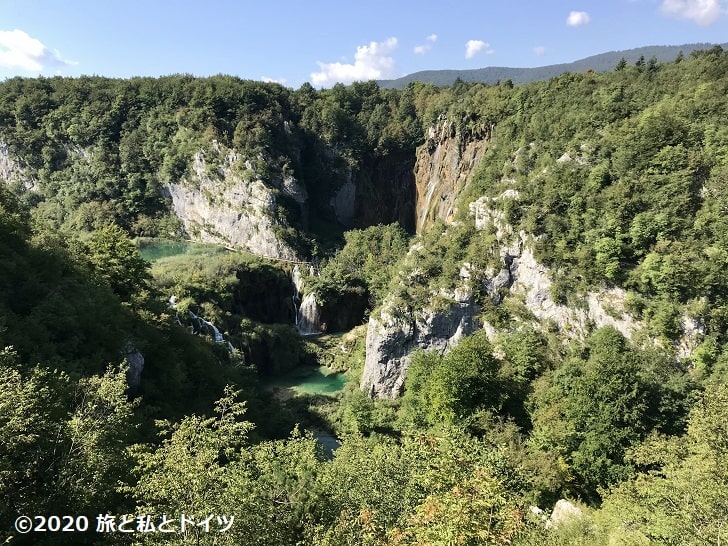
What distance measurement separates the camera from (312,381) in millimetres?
48531

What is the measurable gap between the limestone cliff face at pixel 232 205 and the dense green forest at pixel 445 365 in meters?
4.46

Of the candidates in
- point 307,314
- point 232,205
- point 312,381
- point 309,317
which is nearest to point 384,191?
point 232,205

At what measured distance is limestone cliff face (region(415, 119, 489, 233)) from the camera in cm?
6141

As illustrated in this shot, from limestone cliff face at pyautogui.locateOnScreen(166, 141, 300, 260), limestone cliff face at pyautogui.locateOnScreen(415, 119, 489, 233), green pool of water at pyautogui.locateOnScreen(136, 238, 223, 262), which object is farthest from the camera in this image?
limestone cliff face at pyautogui.locateOnScreen(166, 141, 300, 260)

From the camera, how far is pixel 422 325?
36.2m

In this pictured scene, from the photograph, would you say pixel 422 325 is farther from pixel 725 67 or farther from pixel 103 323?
pixel 725 67

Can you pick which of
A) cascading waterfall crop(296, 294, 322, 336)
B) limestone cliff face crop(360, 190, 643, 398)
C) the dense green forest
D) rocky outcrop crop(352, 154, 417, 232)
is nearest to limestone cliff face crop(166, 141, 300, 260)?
the dense green forest

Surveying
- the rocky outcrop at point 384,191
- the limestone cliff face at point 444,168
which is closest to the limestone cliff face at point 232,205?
the rocky outcrop at point 384,191

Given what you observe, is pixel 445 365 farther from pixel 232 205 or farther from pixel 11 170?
pixel 11 170

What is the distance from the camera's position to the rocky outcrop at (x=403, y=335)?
3559 centimetres

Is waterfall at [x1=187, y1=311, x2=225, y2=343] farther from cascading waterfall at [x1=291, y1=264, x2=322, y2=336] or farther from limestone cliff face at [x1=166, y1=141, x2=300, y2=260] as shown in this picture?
limestone cliff face at [x1=166, y1=141, x2=300, y2=260]

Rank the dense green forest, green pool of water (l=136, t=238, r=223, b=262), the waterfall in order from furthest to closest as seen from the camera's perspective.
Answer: green pool of water (l=136, t=238, r=223, b=262) < the waterfall < the dense green forest

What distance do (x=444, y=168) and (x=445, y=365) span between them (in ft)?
150

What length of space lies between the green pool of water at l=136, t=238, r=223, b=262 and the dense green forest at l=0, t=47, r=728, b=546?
619cm
